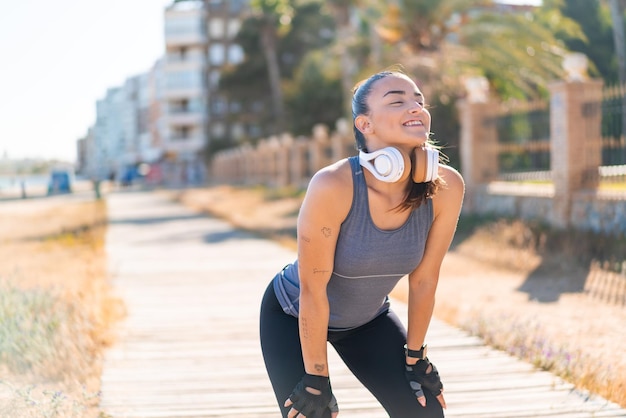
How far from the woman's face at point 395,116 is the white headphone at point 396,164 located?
5cm

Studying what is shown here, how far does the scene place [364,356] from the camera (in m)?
3.11

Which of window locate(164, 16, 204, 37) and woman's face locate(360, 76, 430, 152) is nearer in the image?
woman's face locate(360, 76, 430, 152)

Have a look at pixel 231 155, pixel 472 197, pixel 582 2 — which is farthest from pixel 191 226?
pixel 231 155

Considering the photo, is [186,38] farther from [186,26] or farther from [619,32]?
[619,32]

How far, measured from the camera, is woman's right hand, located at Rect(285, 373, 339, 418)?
2.79 m

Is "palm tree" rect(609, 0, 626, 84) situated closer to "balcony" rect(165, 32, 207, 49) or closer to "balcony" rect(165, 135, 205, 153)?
"balcony" rect(165, 135, 205, 153)

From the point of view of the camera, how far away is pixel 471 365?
16.7 feet

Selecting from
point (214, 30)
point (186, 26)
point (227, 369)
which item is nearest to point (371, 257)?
point (227, 369)

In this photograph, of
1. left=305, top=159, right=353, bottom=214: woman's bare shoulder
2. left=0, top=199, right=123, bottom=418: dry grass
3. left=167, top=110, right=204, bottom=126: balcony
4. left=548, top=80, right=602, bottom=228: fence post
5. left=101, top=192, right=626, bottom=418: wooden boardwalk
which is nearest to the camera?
left=305, top=159, right=353, bottom=214: woman's bare shoulder

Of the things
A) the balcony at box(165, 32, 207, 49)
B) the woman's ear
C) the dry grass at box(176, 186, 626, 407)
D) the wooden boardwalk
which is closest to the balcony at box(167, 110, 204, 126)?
the balcony at box(165, 32, 207, 49)

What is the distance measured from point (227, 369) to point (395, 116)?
8.97ft

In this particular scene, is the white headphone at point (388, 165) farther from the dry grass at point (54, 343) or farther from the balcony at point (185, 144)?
the balcony at point (185, 144)

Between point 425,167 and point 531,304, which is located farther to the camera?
point 531,304

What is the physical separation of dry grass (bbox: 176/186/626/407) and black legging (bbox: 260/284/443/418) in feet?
5.35
